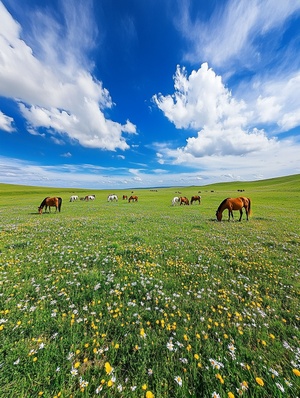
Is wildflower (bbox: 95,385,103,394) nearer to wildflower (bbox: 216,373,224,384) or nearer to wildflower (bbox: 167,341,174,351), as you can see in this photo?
wildflower (bbox: 167,341,174,351)

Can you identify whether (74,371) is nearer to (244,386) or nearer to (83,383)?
(83,383)

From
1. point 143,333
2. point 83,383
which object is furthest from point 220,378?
point 83,383

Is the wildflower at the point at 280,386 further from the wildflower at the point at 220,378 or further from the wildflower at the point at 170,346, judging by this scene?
the wildflower at the point at 170,346

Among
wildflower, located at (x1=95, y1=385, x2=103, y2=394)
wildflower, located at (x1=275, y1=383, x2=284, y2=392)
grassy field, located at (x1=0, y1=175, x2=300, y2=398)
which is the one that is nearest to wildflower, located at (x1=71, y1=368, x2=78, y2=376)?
grassy field, located at (x1=0, y1=175, x2=300, y2=398)

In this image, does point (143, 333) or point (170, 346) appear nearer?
point (170, 346)

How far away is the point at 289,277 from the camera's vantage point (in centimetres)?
643

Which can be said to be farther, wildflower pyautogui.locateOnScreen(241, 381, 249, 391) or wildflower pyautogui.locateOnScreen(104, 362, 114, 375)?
wildflower pyautogui.locateOnScreen(104, 362, 114, 375)

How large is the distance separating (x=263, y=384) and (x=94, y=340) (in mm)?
3313

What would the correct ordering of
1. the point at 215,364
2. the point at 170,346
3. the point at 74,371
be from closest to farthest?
1. the point at 74,371
2. the point at 215,364
3. the point at 170,346

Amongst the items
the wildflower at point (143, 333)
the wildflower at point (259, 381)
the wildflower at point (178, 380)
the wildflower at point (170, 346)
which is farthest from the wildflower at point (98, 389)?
the wildflower at point (259, 381)

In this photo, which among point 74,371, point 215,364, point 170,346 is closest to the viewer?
point 74,371

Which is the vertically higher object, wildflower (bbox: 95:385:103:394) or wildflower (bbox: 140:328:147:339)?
wildflower (bbox: 95:385:103:394)

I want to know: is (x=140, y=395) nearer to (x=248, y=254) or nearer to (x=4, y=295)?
(x=4, y=295)

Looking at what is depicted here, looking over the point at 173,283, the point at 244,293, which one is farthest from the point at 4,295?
the point at 244,293
